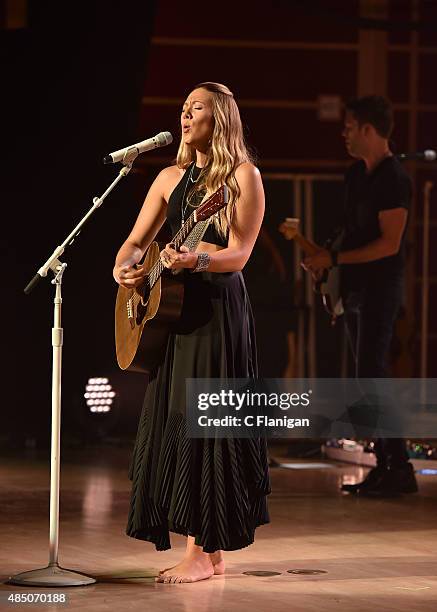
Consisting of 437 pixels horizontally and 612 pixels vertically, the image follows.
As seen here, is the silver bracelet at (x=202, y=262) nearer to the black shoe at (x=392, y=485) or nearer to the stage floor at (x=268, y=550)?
the stage floor at (x=268, y=550)

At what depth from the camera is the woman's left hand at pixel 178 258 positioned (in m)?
3.62

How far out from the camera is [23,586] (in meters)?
3.81

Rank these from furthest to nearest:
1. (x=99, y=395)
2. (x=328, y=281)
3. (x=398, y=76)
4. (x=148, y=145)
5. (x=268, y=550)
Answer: (x=398, y=76) → (x=99, y=395) → (x=328, y=281) → (x=268, y=550) → (x=148, y=145)

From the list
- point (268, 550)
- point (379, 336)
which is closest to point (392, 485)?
point (379, 336)

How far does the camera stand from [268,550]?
4582 mm

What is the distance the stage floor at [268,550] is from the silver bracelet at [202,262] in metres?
0.93

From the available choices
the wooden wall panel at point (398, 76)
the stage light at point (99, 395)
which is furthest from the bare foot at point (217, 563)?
the wooden wall panel at point (398, 76)

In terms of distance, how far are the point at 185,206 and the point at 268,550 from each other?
1.34 metres

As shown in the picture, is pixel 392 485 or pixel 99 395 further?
pixel 99 395

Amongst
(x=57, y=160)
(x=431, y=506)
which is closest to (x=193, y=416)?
(x=431, y=506)

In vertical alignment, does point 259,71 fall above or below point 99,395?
above

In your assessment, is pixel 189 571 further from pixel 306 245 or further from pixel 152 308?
pixel 306 245

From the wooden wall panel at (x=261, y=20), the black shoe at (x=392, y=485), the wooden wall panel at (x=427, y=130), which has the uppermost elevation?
the wooden wall panel at (x=261, y=20)

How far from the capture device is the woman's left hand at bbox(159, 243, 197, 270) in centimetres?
362
